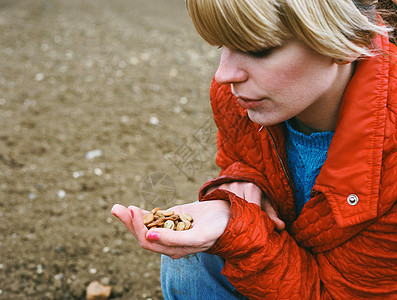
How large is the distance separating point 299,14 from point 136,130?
2.57 metres

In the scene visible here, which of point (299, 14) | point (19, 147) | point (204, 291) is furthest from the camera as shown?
point (19, 147)

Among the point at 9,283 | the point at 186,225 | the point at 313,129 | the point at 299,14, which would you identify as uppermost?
the point at 299,14

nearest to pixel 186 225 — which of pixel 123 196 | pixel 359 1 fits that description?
pixel 359 1

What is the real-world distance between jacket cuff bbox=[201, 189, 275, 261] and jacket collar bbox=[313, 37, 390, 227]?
22 cm

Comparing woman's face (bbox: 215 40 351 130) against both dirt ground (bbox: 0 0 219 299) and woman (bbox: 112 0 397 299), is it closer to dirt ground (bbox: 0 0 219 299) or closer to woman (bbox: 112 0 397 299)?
woman (bbox: 112 0 397 299)

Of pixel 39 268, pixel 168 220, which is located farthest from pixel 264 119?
pixel 39 268

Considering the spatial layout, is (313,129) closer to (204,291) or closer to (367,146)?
(367,146)

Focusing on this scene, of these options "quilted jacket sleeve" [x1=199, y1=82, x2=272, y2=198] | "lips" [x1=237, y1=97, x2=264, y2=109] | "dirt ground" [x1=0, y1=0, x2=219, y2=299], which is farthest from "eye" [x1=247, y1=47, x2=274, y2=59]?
"dirt ground" [x1=0, y1=0, x2=219, y2=299]

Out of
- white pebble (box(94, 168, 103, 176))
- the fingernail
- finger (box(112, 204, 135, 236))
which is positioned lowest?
white pebble (box(94, 168, 103, 176))

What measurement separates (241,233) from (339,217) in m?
0.29

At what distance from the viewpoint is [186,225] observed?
1348 mm

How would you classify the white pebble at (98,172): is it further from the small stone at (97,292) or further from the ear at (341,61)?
the ear at (341,61)

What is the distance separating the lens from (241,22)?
114 cm

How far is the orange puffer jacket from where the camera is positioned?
1.28 m
